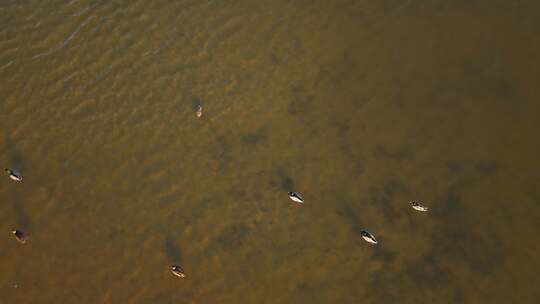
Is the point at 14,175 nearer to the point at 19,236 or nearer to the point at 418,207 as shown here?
the point at 19,236

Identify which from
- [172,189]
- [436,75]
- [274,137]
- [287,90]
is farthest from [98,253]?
[436,75]

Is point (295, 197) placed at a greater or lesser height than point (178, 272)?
greater

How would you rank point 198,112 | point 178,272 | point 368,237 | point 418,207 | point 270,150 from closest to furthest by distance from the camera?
point 178,272, point 368,237, point 418,207, point 270,150, point 198,112

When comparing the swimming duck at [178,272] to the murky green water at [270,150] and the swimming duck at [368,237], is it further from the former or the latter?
the swimming duck at [368,237]

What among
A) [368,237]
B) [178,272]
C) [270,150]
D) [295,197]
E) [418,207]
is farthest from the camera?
[270,150]

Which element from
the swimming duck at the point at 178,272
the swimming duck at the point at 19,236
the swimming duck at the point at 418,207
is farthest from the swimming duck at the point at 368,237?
the swimming duck at the point at 19,236

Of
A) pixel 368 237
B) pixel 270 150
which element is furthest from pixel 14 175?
pixel 368 237

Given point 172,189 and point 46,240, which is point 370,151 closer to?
point 172,189

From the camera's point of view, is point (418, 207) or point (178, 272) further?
point (418, 207)

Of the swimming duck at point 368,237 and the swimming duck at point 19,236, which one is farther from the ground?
the swimming duck at point 19,236
